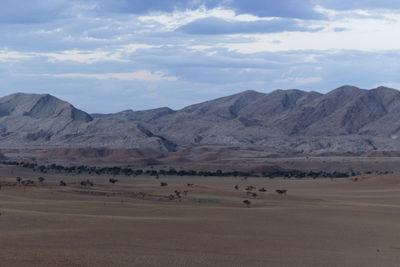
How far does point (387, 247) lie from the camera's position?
84.2ft

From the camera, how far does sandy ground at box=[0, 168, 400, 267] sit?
21359mm

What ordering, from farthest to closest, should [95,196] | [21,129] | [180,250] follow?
[21,129] < [95,196] < [180,250]

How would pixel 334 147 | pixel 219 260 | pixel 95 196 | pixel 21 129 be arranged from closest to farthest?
1. pixel 219 260
2. pixel 95 196
3. pixel 334 147
4. pixel 21 129

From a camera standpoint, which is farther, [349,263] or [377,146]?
[377,146]

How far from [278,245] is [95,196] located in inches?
897

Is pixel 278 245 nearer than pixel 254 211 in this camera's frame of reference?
Yes

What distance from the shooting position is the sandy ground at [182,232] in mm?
21359

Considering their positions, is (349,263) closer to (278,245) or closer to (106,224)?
(278,245)

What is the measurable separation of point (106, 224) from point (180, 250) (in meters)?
6.79

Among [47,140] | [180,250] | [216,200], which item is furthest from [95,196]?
[47,140]

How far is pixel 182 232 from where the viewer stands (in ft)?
90.4

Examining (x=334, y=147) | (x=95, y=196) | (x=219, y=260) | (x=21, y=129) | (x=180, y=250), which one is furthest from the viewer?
(x=21, y=129)

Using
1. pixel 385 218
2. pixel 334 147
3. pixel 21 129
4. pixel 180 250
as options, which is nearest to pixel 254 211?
pixel 385 218

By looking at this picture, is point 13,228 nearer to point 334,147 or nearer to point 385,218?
point 385,218
